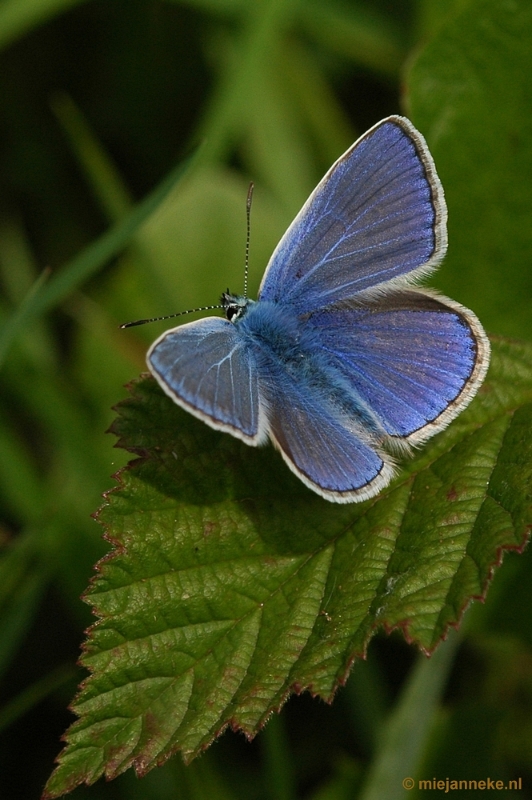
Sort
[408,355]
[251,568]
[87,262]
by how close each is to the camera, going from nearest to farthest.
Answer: [251,568] → [408,355] → [87,262]

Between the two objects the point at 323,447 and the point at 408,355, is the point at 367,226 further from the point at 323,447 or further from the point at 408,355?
the point at 323,447

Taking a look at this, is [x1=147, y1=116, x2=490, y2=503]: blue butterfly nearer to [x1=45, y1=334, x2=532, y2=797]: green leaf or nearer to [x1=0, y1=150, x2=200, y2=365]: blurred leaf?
[x1=45, y1=334, x2=532, y2=797]: green leaf

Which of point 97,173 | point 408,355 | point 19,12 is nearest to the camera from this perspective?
point 408,355

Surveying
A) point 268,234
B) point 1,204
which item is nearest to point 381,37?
point 268,234

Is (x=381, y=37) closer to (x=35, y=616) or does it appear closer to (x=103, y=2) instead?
(x=103, y=2)

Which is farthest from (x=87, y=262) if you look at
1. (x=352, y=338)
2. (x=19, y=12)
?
(x=19, y=12)
